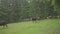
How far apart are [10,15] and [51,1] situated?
2.65ft

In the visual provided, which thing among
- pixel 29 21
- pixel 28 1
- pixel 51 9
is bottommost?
pixel 29 21

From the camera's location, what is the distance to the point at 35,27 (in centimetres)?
232

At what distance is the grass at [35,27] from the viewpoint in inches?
88.4

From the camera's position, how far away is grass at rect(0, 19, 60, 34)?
2.24 m

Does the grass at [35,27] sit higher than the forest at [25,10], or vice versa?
the forest at [25,10]

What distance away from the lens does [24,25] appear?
91.3 inches

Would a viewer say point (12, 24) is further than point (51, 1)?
No

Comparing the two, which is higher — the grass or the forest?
the forest

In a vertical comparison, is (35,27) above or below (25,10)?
below

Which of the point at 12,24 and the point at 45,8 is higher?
the point at 45,8

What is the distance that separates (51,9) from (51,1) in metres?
0.17

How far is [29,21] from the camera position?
2334 mm

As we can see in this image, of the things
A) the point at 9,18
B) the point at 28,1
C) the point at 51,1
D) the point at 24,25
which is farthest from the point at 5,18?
the point at 51,1

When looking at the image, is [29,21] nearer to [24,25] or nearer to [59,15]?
[24,25]
